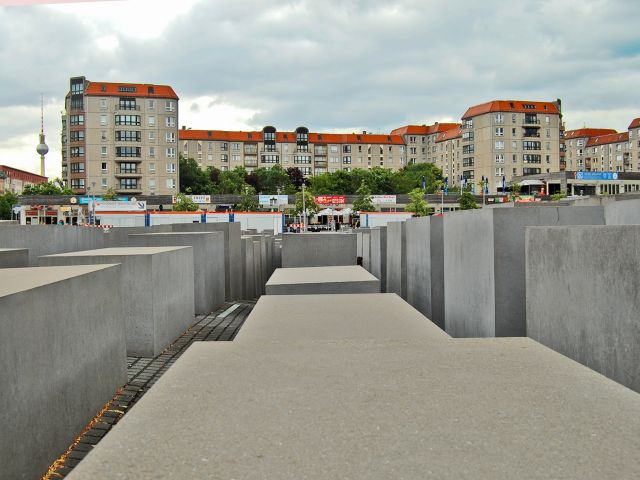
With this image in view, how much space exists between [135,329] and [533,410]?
6.32 meters

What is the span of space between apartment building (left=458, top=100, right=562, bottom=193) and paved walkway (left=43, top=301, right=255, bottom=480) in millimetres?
106053

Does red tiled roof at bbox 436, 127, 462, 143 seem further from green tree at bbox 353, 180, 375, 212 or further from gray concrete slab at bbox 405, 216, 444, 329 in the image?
gray concrete slab at bbox 405, 216, 444, 329

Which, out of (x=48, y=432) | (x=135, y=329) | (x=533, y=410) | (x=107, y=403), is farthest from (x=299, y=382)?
(x=135, y=329)

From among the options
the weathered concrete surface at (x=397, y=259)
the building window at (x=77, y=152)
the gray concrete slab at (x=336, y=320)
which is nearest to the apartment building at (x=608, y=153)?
the building window at (x=77, y=152)

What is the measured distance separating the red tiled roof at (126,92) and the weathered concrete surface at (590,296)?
96.9 m

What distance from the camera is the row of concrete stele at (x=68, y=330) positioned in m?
4.00

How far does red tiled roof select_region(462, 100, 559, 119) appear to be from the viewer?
11181 centimetres

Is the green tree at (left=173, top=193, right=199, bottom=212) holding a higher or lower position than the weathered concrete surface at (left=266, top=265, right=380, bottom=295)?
higher

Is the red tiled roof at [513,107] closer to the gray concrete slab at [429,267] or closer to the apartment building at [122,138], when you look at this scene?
the apartment building at [122,138]

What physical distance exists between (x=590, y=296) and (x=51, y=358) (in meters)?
3.69

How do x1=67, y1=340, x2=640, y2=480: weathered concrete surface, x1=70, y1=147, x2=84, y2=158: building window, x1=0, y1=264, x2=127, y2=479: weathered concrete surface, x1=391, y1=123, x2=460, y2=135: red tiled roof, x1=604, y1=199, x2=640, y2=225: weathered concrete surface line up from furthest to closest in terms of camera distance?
1. x1=391, y1=123, x2=460, y2=135: red tiled roof
2. x1=70, y1=147, x2=84, y2=158: building window
3. x1=604, y1=199, x2=640, y2=225: weathered concrete surface
4. x1=0, y1=264, x2=127, y2=479: weathered concrete surface
5. x1=67, y1=340, x2=640, y2=480: weathered concrete surface

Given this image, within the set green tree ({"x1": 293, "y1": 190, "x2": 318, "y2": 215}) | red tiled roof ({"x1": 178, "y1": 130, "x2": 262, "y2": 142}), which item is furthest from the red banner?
red tiled roof ({"x1": 178, "y1": 130, "x2": 262, "y2": 142})

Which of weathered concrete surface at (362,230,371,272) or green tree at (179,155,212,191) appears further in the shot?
green tree at (179,155,212,191)

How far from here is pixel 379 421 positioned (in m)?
2.26
